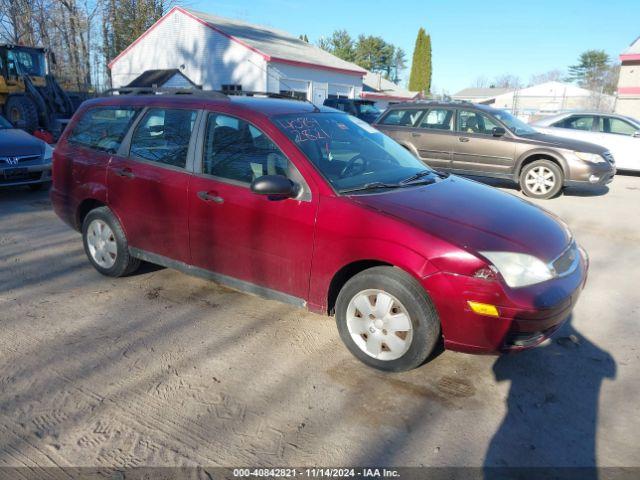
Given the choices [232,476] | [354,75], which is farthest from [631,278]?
[354,75]

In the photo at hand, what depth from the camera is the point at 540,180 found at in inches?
363

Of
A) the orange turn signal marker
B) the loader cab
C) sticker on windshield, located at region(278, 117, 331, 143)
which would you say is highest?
the loader cab

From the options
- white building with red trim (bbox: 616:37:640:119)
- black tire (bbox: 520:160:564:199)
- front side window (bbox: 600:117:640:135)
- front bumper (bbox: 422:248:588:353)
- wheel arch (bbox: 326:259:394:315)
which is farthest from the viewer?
white building with red trim (bbox: 616:37:640:119)

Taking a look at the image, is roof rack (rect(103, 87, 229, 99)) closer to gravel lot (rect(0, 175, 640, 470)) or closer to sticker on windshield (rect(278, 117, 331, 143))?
sticker on windshield (rect(278, 117, 331, 143))

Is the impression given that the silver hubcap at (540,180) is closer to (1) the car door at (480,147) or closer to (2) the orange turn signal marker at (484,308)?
(1) the car door at (480,147)

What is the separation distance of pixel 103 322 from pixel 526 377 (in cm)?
315

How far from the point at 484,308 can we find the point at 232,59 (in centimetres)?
2419

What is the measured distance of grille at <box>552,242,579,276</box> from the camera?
3.09 m

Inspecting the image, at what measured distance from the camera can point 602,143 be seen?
39.3ft

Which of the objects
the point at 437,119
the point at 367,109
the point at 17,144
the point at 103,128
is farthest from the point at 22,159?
the point at 367,109

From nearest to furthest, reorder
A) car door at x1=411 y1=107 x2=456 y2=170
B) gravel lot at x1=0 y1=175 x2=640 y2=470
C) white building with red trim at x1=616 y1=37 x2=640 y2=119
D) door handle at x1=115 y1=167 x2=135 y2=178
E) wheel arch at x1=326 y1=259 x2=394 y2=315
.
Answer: gravel lot at x1=0 y1=175 x2=640 y2=470, wheel arch at x1=326 y1=259 x2=394 y2=315, door handle at x1=115 y1=167 x2=135 y2=178, car door at x1=411 y1=107 x2=456 y2=170, white building with red trim at x1=616 y1=37 x2=640 y2=119

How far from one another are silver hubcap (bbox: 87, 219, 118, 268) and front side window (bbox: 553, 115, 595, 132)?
11.2m

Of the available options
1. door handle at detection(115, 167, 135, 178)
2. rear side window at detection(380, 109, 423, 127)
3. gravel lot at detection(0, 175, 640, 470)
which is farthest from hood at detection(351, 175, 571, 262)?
rear side window at detection(380, 109, 423, 127)

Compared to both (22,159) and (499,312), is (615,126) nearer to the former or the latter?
(499,312)
